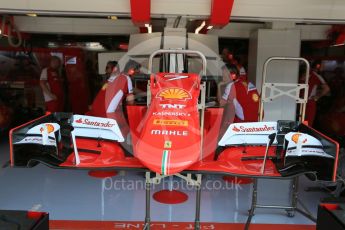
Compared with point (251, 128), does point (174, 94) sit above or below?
above

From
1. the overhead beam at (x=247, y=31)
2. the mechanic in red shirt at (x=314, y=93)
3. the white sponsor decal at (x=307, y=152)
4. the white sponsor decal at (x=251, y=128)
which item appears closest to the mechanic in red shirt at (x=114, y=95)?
the white sponsor decal at (x=251, y=128)

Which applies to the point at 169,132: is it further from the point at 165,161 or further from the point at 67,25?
the point at 67,25

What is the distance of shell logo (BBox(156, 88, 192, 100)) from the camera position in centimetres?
229

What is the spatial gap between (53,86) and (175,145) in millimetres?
4721

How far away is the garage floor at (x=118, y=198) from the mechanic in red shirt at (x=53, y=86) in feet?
6.32

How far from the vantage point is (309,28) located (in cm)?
527

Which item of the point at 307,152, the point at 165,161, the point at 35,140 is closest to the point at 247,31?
the point at 307,152

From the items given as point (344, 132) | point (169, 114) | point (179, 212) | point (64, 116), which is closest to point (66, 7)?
point (64, 116)

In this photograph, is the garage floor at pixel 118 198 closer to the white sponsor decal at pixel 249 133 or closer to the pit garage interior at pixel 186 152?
the pit garage interior at pixel 186 152

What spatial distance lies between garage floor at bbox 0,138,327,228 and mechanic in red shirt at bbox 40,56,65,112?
193cm

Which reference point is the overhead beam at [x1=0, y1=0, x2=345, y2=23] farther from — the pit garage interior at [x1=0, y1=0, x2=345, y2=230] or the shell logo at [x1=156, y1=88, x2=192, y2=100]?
the shell logo at [x1=156, y1=88, x2=192, y2=100]

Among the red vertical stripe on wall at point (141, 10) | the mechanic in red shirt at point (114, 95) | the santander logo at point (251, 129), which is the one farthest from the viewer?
the mechanic in red shirt at point (114, 95)

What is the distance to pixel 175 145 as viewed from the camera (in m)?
2.02

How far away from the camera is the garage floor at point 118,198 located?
2.98m
